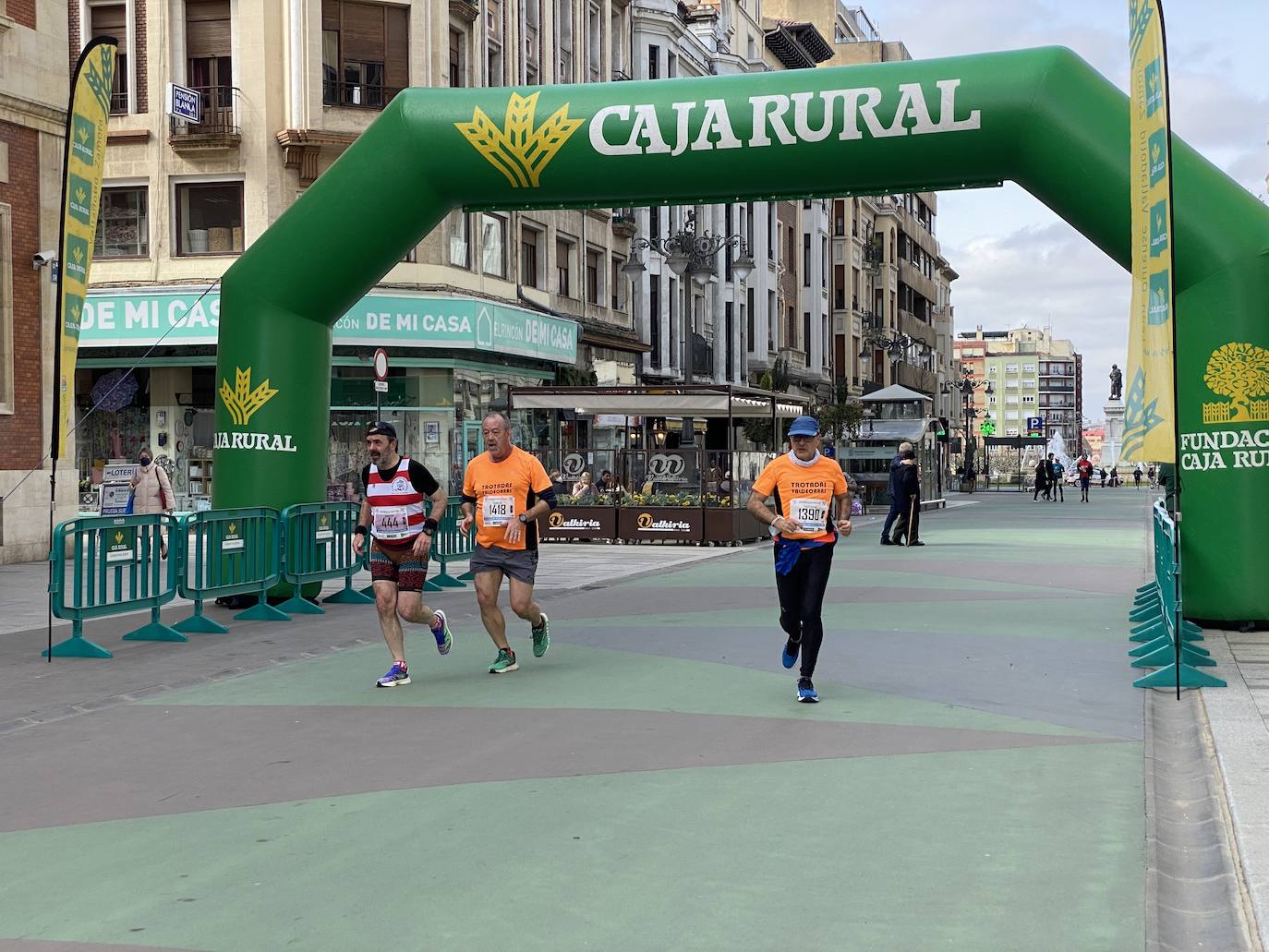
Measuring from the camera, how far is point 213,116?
30.0 meters

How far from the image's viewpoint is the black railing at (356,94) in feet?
99.6

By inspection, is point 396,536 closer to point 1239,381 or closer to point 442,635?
point 442,635

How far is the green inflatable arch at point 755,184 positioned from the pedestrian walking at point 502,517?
13.8ft

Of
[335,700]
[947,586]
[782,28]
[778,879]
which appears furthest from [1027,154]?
[782,28]

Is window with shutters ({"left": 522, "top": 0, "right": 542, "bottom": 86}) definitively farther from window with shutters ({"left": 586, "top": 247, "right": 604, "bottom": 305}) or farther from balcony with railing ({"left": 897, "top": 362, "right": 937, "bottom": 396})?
balcony with railing ({"left": 897, "top": 362, "right": 937, "bottom": 396})

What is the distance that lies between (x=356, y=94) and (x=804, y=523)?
23.7 metres

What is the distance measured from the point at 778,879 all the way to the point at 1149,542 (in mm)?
21939

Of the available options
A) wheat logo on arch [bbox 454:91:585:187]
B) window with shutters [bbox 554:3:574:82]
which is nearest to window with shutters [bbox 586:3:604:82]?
window with shutters [bbox 554:3:574:82]

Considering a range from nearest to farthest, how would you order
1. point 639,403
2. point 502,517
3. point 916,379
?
point 502,517 → point 639,403 → point 916,379

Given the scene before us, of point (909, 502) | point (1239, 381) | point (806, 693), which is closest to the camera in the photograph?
point (806, 693)

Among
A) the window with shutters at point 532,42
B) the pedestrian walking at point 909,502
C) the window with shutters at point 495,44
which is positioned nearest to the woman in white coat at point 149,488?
the pedestrian walking at point 909,502

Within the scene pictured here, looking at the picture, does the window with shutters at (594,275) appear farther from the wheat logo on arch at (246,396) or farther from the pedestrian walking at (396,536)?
the pedestrian walking at (396,536)

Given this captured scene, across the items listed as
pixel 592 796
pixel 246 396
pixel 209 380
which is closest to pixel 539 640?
pixel 592 796

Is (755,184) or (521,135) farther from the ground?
(521,135)
